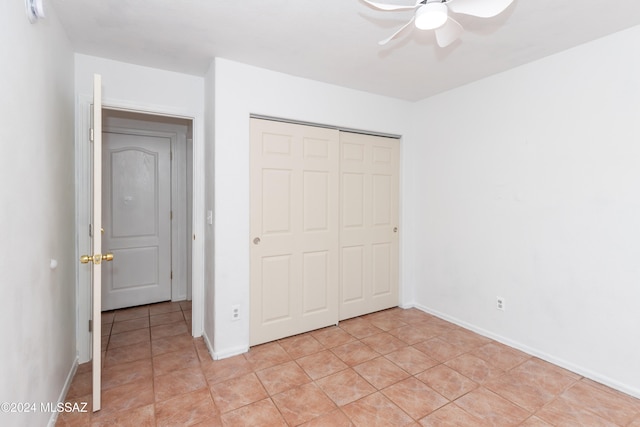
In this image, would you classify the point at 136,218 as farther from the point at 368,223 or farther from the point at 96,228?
the point at 368,223

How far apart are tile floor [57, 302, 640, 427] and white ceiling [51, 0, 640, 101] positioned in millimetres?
2188

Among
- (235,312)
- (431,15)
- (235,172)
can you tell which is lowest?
(235,312)

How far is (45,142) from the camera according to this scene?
1.70 meters

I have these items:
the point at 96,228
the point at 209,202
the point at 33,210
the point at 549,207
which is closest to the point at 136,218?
the point at 209,202

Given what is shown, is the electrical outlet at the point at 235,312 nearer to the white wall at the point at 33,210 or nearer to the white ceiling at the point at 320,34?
the white wall at the point at 33,210

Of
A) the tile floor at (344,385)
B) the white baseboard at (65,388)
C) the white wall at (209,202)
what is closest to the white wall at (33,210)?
the white baseboard at (65,388)

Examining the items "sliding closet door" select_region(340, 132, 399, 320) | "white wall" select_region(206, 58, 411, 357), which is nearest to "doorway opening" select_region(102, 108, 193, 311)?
"white wall" select_region(206, 58, 411, 357)

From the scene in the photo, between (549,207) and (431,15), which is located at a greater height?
(431,15)

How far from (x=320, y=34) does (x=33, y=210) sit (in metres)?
1.92

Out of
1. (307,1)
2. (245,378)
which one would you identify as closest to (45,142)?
(307,1)

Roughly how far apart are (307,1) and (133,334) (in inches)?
123

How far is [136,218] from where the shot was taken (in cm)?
382

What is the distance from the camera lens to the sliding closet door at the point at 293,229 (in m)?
2.75

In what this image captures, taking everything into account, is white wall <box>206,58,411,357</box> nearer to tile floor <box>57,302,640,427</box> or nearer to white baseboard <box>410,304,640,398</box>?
tile floor <box>57,302,640,427</box>
